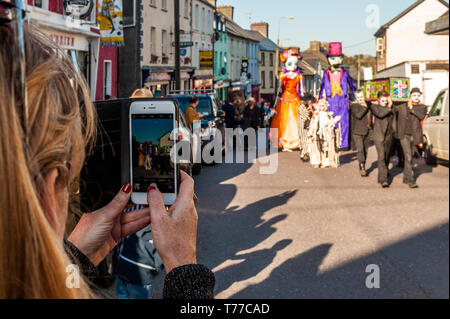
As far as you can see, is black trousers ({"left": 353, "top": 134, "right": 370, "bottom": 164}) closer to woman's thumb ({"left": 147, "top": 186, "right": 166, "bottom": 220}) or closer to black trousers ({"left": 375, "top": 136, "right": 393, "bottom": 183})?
black trousers ({"left": 375, "top": 136, "right": 393, "bottom": 183})

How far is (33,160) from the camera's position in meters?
0.67

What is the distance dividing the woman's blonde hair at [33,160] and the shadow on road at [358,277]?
3.09 meters

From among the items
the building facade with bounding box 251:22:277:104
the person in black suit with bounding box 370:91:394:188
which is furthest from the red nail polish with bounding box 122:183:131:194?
the building facade with bounding box 251:22:277:104

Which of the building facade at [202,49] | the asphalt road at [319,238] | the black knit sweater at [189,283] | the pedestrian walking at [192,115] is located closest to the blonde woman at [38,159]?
the black knit sweater at [189,283]

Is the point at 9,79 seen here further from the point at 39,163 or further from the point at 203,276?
the point at 203,276

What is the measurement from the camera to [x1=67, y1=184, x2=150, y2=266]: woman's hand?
4.02 feet

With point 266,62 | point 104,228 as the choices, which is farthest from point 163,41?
point 266,62

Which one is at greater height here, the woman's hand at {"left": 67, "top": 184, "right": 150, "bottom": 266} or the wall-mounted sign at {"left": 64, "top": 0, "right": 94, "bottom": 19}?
the wall-mounted sign at {"left": 64, "top": 0, "right": 94, "bottom": 19}

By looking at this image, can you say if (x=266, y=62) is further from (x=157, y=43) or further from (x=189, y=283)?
(x=189, y=283)

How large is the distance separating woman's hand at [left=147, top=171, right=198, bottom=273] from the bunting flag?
32.8 feet

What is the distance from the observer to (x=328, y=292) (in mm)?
3936

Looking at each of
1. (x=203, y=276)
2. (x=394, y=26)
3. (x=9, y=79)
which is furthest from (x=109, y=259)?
(x=9, y=79)

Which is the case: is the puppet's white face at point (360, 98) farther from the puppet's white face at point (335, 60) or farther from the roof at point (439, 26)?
the roof at point (439, 26)

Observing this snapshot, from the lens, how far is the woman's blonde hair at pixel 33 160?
64cm
